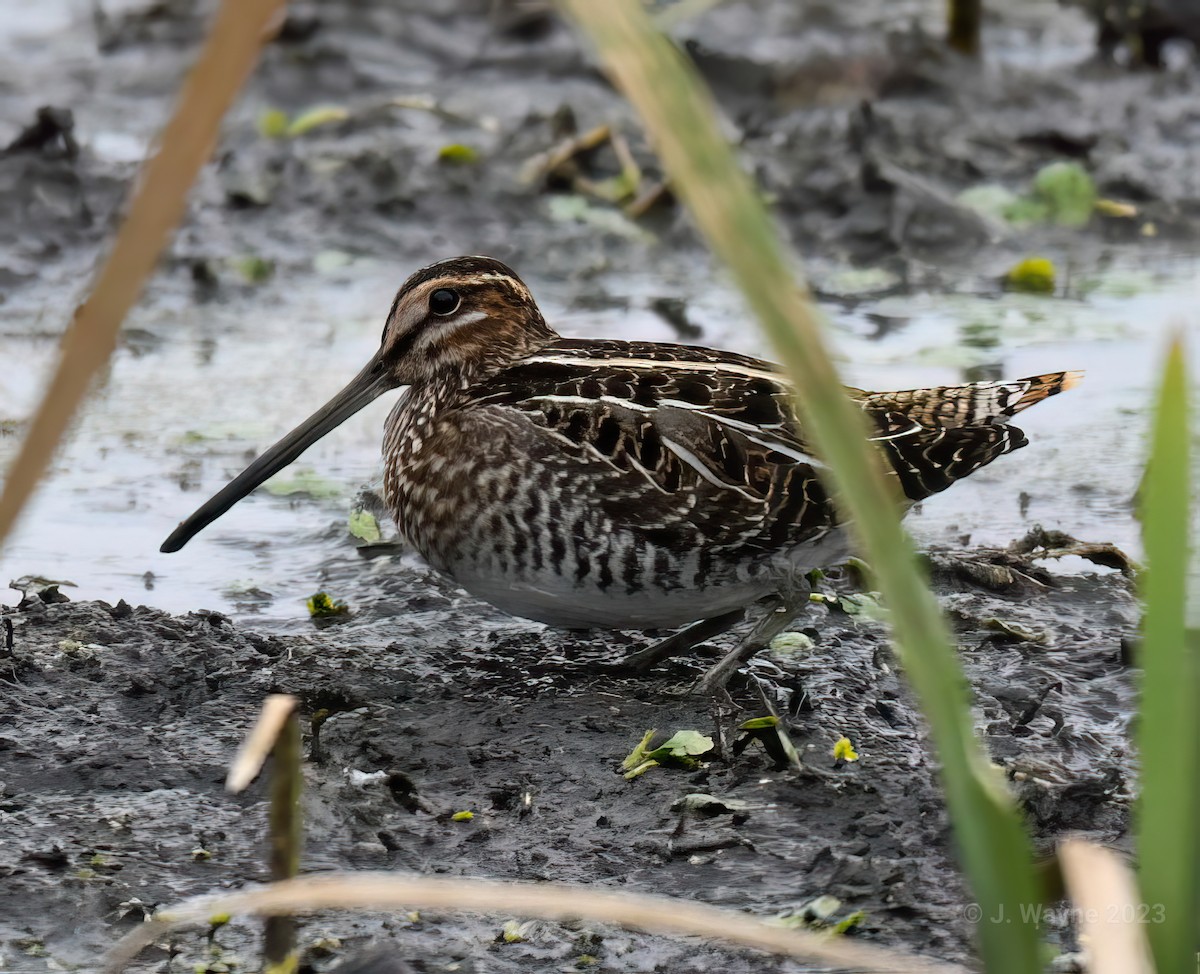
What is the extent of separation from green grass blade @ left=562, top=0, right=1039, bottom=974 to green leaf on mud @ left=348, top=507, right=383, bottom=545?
145 inches

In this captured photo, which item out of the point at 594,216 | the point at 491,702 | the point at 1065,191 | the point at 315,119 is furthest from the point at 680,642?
the point at 315,119

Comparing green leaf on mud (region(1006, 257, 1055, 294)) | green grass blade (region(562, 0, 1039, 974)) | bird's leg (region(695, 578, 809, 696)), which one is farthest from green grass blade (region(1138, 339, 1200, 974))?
green leaf on mud (region(1006, 257, 1055, 294))

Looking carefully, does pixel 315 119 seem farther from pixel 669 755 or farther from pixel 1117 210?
pixel 669 755

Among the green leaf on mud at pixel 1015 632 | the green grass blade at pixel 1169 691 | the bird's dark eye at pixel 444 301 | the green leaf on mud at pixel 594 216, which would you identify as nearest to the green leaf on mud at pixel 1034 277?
the green leaf on mud at pixel 594 216

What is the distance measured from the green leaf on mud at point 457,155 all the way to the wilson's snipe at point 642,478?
13.1 feet

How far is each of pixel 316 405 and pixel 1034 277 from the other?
3.11m

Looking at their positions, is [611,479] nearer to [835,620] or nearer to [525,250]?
[835,620]

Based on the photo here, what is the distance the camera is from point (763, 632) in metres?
4.18

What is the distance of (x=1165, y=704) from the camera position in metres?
1.54

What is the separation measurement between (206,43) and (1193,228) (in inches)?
283

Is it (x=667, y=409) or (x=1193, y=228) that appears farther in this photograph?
(x=1193, y=228)

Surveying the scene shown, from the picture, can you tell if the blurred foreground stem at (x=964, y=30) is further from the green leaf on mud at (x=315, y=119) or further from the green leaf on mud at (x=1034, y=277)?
the green leaf on mud at (x=315, y=119)

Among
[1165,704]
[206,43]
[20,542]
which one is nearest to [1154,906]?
[1165,704]

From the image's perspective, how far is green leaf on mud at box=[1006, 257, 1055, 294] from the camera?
722 cm
